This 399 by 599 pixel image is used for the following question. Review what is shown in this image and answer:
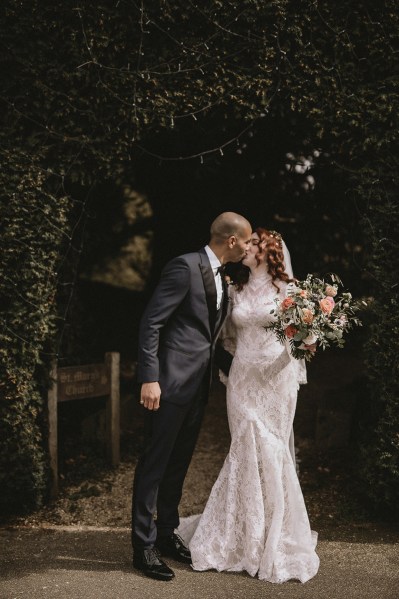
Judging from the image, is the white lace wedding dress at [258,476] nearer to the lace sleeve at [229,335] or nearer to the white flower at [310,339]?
the lace sleeve at [229,335]

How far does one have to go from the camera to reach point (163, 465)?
4.55 meters

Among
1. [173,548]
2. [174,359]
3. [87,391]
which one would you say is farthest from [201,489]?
[174,359]

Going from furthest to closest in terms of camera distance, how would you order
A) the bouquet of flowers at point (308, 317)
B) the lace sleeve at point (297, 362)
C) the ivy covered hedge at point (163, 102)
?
1. the ivy covered hedge at point (163, 102)
2. the lace sleeve at point (297, 362)
3. the bouquet of flowers at point (308, 317)

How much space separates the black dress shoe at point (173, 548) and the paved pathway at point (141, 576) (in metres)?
0.06

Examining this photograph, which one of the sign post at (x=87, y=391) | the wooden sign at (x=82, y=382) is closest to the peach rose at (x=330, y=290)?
the sign post at (x=87, y=391)

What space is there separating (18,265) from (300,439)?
13.3 feet

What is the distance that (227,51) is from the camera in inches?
A: 215

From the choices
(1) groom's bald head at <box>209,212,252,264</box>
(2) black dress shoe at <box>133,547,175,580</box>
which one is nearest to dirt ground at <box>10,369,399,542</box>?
(2) black dress shoe at <box>133,547,175,580</box>

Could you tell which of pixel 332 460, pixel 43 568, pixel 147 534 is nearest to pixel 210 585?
pixel 147 534

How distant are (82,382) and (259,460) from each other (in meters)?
2.34

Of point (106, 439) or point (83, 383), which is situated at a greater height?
point (83, 383)

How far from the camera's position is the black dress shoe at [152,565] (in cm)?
439

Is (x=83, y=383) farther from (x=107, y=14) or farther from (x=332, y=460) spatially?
(x=107, y=14)

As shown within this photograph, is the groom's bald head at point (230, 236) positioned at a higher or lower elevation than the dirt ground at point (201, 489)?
higher
